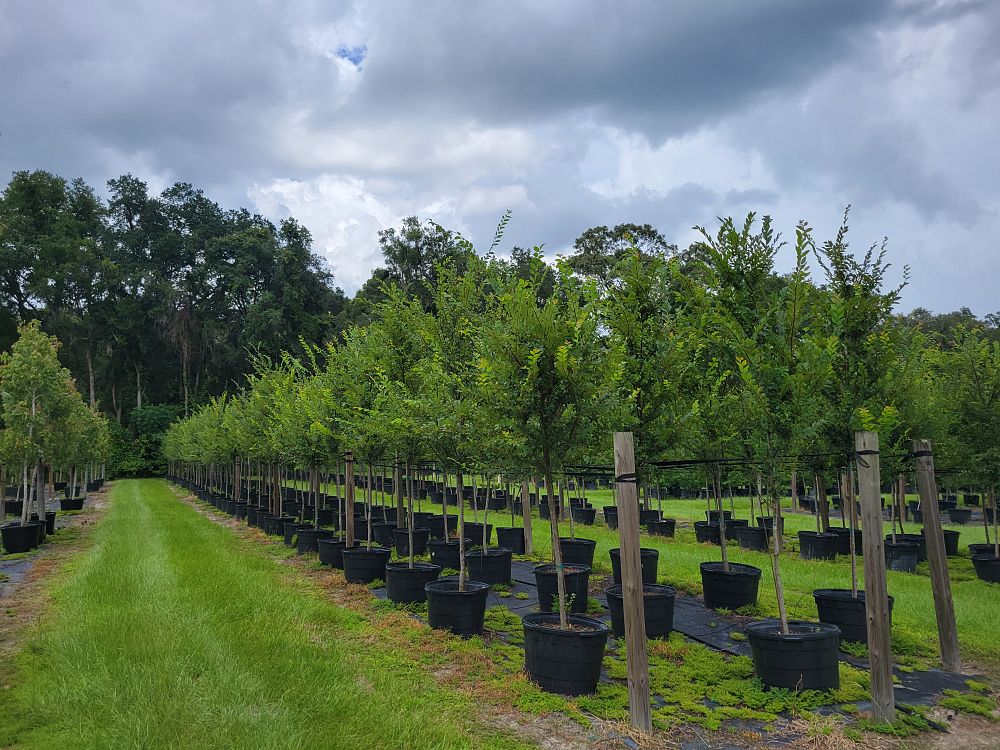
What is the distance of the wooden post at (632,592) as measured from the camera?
15.9ft

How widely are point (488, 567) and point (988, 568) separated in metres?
8.85

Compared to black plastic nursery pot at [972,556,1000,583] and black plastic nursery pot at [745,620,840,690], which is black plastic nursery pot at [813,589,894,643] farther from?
black plastic nursery pot at [972,556,1000,583]

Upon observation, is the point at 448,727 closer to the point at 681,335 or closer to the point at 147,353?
the point at 681,335

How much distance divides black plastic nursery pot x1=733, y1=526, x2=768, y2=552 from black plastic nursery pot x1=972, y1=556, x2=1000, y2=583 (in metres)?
4.05

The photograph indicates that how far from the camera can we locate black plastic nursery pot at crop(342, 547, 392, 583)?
1029 cm

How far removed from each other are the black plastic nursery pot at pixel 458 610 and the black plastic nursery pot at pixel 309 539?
6.85 m

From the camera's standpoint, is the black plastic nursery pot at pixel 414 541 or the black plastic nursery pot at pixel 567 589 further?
the black plastic nursery pot at pixel 414 541

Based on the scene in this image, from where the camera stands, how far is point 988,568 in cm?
1112

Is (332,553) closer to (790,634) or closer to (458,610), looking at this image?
(458,610)

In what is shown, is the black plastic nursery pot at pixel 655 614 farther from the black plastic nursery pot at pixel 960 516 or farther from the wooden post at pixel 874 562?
the black plastic nursery pot at pixel 960 516

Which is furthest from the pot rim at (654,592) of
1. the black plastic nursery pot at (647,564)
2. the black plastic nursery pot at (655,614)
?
the black plastic nursery pot at (647,564)

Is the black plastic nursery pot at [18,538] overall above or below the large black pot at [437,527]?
above

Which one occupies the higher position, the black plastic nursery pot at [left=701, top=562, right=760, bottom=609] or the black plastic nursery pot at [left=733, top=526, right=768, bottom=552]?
the black plastic nursery pot at [left=701, top=562, right=760, bottom=609]

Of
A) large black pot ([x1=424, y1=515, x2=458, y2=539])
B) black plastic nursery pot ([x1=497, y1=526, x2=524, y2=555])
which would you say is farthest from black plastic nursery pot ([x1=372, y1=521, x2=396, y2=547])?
black plastic nursery pot ([x1=497, y1=526, x2=524, y2=555])
